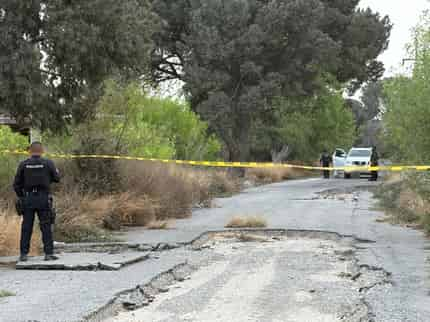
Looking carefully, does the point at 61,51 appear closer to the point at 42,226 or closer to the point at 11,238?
the point at 11,238

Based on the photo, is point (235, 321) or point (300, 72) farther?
point (300, 72)

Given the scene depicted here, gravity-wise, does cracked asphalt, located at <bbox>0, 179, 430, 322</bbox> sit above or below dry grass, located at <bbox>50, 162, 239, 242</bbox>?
below

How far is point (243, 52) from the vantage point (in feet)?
127

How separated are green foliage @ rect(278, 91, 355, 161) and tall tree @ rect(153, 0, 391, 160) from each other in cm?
1016

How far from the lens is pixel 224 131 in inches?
1583

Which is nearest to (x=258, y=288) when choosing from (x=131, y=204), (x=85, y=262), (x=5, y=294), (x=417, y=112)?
(x=5, y=294)

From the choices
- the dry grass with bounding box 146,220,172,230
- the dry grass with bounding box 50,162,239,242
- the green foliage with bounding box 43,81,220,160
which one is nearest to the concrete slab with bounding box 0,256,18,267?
the dry grass with bounding box 50,162,239,242

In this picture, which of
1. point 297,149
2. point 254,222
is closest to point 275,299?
point 254,222

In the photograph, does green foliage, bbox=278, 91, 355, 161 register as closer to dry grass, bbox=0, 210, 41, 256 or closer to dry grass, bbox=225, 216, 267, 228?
dry grass, bbox=225, 216, 267, 228

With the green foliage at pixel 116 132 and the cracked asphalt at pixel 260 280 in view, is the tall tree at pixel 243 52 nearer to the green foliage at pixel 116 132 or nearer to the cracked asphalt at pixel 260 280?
the green foliage at pixel 116 132

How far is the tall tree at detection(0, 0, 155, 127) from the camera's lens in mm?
15797

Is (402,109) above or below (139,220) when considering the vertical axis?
above

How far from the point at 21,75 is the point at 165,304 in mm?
8880

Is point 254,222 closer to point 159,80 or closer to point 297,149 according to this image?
point 159,80
